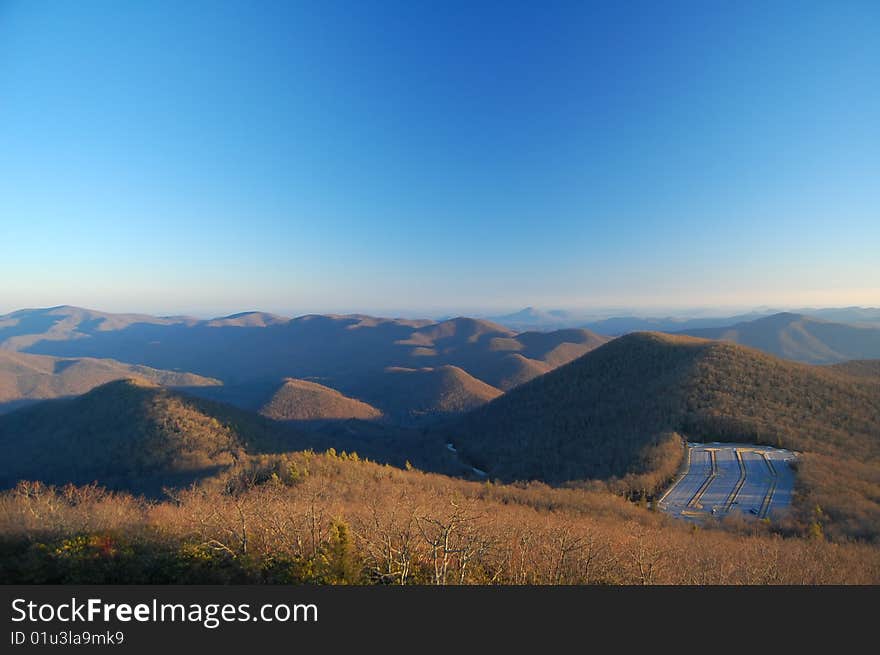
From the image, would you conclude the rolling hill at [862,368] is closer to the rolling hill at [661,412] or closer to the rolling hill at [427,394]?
the rolling hill at [661,412]

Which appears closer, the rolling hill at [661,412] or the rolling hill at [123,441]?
the rolling hill at [661,412]

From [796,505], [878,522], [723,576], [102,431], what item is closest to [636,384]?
[796,505]

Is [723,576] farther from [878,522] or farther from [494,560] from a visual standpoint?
[878,522]

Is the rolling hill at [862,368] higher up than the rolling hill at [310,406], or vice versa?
the rolling hill at [862,368]

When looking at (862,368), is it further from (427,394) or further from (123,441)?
(123,441)

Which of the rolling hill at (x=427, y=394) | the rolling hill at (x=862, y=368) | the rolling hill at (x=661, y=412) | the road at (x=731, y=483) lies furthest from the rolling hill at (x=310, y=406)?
the rolling hill at (x=862, y=368)

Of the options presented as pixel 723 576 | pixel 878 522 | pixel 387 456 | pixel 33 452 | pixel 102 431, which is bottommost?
pixel 387 456

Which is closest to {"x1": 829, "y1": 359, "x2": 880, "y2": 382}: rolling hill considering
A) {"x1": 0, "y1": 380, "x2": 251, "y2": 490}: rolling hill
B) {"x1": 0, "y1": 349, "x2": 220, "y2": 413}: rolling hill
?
{"x1": 0, "y1": 380, "x2": 251, "y2": 490}: rolling hill

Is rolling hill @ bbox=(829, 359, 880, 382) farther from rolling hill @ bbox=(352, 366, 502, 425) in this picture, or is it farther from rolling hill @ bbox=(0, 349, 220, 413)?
rolling hill @ bbox=(0, 349, 220, 413)
